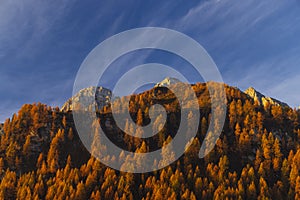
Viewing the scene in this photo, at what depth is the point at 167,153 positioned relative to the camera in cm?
19775

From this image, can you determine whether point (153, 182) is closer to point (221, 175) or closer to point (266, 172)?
point (221, 175)

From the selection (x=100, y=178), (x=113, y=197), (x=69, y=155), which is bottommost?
(x=113, y=197)

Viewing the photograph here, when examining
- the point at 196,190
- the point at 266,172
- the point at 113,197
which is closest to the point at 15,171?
the point at 113,197

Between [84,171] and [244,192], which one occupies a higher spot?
[84,171]

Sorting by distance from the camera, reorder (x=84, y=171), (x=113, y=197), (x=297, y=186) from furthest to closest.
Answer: (x=84, y=171)
(x=297, y=186)
(x=113, y=197)

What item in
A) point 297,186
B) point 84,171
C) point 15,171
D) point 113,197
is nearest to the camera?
→ point 113,197

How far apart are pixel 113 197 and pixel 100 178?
18.8 metres

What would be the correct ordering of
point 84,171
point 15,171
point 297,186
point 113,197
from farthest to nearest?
point 15,171 < point 84,171 < point 297,186 < point 113,197

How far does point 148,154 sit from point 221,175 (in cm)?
4846

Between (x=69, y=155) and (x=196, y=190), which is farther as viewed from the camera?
(x=69, y=155)

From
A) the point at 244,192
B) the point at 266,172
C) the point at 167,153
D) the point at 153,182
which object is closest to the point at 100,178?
the point at 153,182

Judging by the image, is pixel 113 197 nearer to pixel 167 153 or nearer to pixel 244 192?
pixel 167 153

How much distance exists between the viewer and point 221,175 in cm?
17225

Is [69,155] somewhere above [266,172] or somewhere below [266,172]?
above
